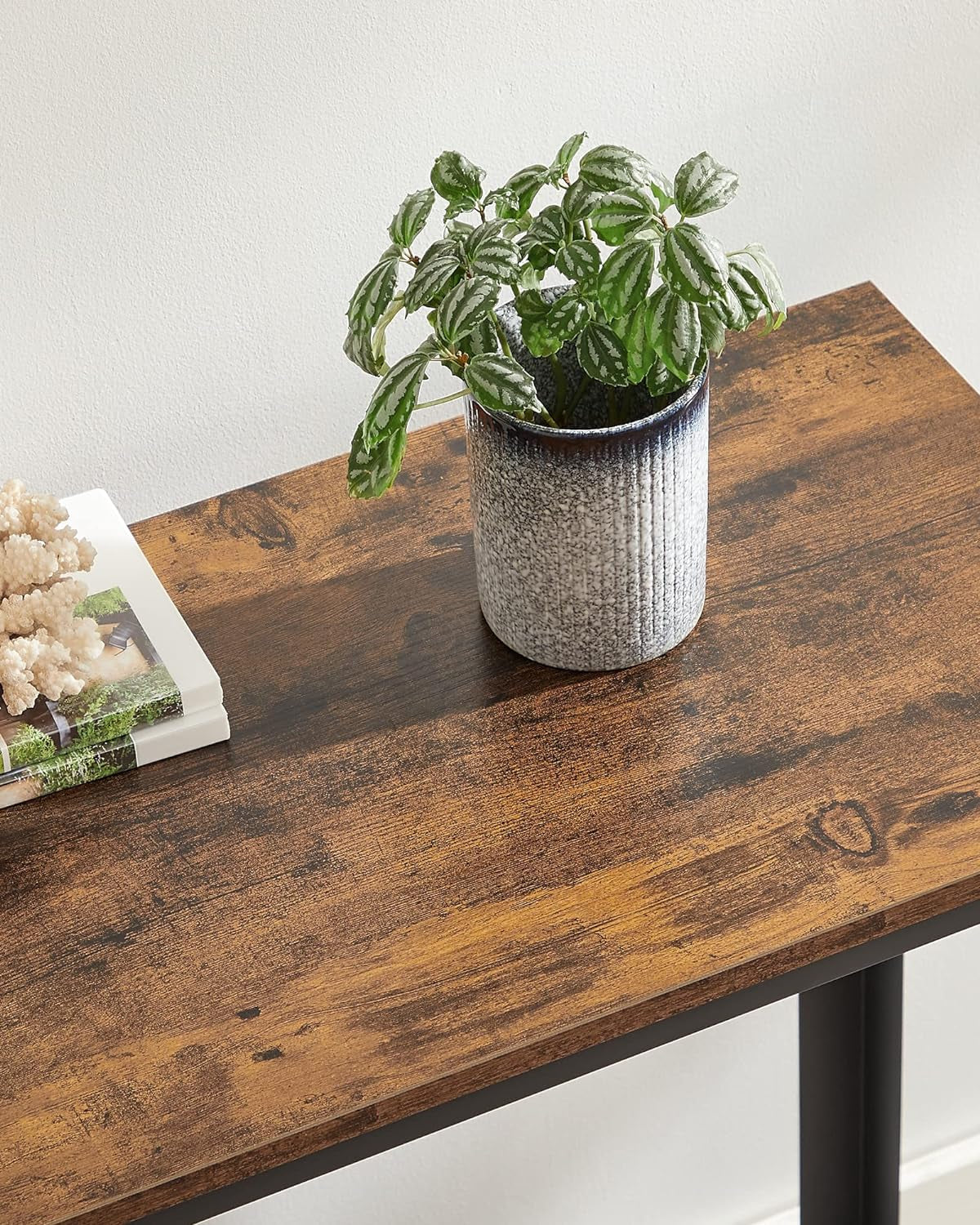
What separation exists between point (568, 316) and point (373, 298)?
106mm

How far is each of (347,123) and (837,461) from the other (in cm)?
43

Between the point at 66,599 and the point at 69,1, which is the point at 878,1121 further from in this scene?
the point at 69,1

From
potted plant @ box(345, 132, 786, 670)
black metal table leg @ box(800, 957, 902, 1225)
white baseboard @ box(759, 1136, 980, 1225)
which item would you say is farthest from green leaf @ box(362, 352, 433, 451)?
white baseboard @ box(759, 1136, 980, 1225)

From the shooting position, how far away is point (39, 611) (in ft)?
3.04

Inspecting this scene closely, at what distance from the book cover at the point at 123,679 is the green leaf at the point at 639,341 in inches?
12.4

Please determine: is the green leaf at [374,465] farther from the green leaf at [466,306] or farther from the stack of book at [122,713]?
the stack of book at [122,713]

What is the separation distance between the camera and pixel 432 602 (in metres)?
1.04

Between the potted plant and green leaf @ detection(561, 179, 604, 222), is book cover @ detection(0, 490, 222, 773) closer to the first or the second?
the potted plant

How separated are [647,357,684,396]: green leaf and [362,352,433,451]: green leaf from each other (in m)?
0.13

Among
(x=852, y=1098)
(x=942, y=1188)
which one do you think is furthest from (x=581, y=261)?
(x=942, y=1188)

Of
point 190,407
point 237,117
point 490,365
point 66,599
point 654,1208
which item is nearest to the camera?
A: point 490,365

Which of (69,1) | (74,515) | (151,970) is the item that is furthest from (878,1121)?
(69,1)

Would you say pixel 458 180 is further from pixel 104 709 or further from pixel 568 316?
pixel 104 709

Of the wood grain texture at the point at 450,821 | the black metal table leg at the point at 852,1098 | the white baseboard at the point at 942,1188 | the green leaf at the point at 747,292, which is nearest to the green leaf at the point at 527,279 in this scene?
the green leaf at the point at 747,292
